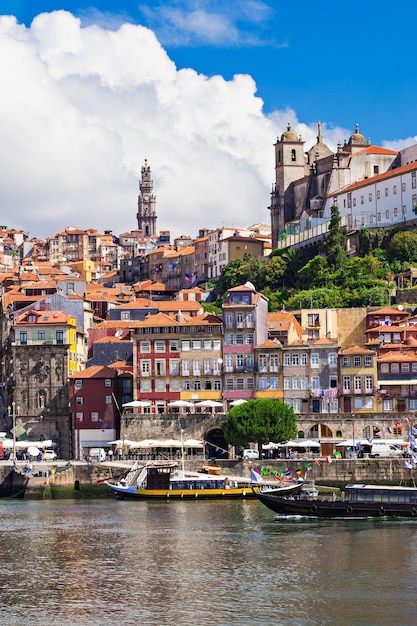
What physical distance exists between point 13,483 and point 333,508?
25.7 m

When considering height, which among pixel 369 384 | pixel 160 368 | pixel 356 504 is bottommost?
pixel 356 504

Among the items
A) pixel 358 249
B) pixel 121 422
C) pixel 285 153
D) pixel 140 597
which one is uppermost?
pixel 285 153

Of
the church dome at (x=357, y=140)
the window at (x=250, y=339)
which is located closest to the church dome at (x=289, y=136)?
the church dome at (x=357, y=140)

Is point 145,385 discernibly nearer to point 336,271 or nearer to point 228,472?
point 228,472

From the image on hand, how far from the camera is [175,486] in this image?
268ft

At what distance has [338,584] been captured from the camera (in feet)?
161

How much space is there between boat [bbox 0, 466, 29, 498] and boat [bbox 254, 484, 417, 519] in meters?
21.5

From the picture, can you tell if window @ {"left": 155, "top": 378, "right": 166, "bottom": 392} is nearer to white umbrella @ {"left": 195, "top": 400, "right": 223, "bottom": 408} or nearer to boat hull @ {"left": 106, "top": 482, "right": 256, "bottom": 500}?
white umbrella @ {"left": 195, "top": 400, "right": 223, "bottom": 408}

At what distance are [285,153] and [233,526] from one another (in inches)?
3691

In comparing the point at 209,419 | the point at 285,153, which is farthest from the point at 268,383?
the point at 285,153

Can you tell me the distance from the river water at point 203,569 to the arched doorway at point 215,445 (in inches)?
749

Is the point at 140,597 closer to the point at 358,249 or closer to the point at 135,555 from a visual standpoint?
the point at 135,555

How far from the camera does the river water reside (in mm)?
44469

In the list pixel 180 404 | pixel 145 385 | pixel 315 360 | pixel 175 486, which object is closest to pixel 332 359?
pixel 315 360
